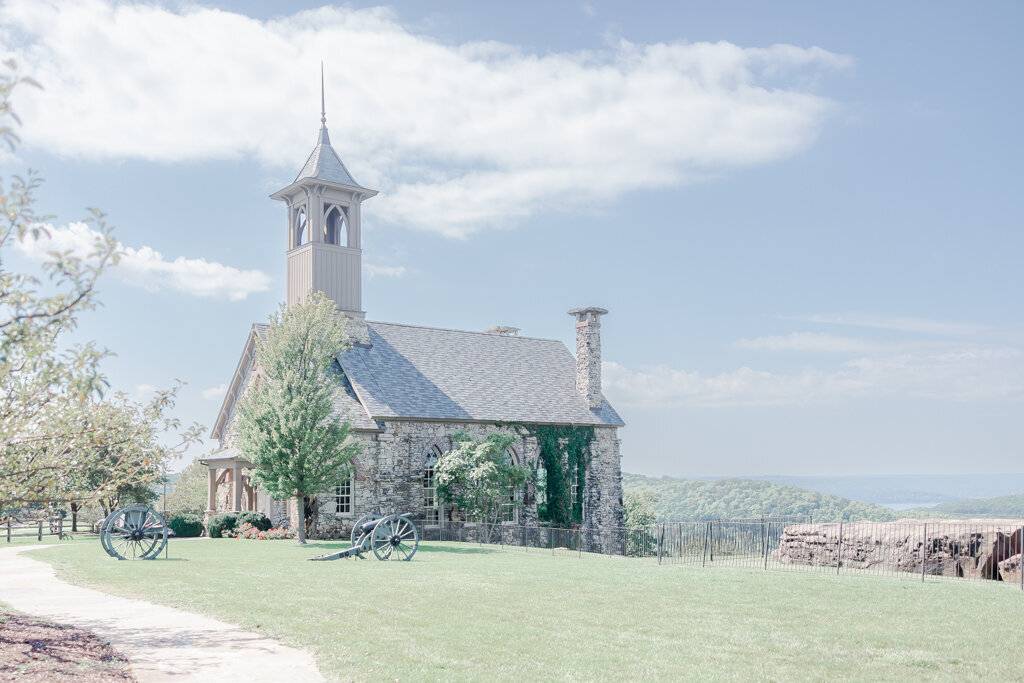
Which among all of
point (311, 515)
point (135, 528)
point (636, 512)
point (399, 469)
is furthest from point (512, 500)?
point (636, 512)

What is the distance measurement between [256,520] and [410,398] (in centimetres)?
777

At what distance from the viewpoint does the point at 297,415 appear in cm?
3022

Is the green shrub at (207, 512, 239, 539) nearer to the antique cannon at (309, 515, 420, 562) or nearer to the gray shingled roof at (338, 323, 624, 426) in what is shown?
the gray shingled roof at (338, 323, 624, 426)

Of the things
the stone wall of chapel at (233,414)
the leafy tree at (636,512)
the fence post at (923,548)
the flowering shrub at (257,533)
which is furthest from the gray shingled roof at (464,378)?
the fence post at (923,548)

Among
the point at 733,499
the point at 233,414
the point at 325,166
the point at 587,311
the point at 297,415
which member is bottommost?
the point at 733,499

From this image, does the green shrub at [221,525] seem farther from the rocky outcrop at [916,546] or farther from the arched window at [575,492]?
the rocky outcrop at [916,546]

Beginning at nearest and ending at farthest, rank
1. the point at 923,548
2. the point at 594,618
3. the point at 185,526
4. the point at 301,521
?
the point at 594,618 → the point at 923,548 → the point at 301,521 → the point at 185,526

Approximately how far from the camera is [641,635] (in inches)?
483

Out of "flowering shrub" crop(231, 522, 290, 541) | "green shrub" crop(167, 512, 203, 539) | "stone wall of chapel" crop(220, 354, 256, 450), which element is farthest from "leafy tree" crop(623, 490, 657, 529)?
"green shrub" crop(167, 512, 203, 539)

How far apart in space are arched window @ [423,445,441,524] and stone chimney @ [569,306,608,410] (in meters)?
9.60

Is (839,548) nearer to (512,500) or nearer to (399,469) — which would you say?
(512,500)

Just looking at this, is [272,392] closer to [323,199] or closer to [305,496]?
[305,496]

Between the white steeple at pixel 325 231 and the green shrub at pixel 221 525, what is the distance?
10.4m

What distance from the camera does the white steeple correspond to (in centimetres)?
3997
